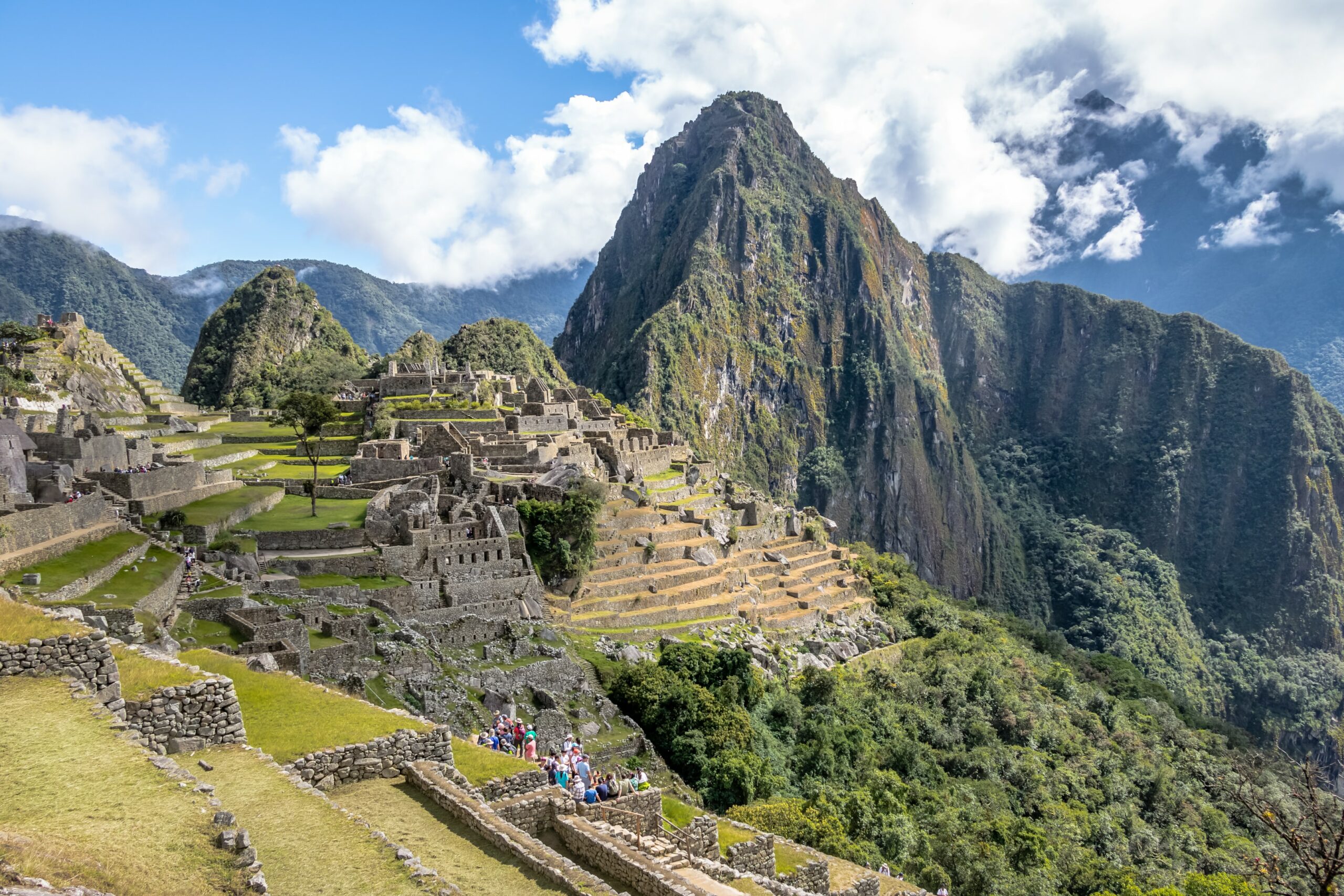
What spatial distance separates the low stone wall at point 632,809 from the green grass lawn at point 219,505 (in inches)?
849

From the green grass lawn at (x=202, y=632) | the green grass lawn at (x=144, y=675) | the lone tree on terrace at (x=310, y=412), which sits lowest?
the green grass lawn at (x=202, y=632)

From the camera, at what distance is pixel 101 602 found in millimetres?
19594

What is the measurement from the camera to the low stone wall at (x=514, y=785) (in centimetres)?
1266

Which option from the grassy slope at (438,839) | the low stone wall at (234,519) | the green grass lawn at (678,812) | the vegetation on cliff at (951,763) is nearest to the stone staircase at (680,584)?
the vegetation on cliff at (951,763)

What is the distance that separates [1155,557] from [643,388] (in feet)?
374

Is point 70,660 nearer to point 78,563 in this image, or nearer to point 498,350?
point 78,563

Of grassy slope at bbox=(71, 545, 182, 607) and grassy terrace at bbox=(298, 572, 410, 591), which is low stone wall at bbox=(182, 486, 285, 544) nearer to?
grassy slope at bbox=(71, 545, 182, 607)

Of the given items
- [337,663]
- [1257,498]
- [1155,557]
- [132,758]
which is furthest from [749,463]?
[132,758]

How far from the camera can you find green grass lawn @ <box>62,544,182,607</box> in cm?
1984

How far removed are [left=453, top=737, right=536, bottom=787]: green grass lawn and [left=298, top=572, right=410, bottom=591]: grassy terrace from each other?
13.9 m

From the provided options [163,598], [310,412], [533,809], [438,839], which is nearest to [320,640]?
[163,598]

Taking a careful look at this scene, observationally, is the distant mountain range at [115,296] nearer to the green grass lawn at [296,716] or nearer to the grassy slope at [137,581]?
the grassy slope at [137,581]

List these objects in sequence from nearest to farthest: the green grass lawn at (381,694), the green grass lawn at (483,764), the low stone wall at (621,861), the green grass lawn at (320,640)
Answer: the low stone wall at (621,861) < the green grass lawn at (483,764) < the green grass lawn at (381,694) < the green grass lawn at (320,640)

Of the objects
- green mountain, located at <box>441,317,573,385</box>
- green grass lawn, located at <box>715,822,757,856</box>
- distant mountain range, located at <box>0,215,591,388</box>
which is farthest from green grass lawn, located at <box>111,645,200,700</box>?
distant mountain range, located at <box>0,215,591,388</box>
